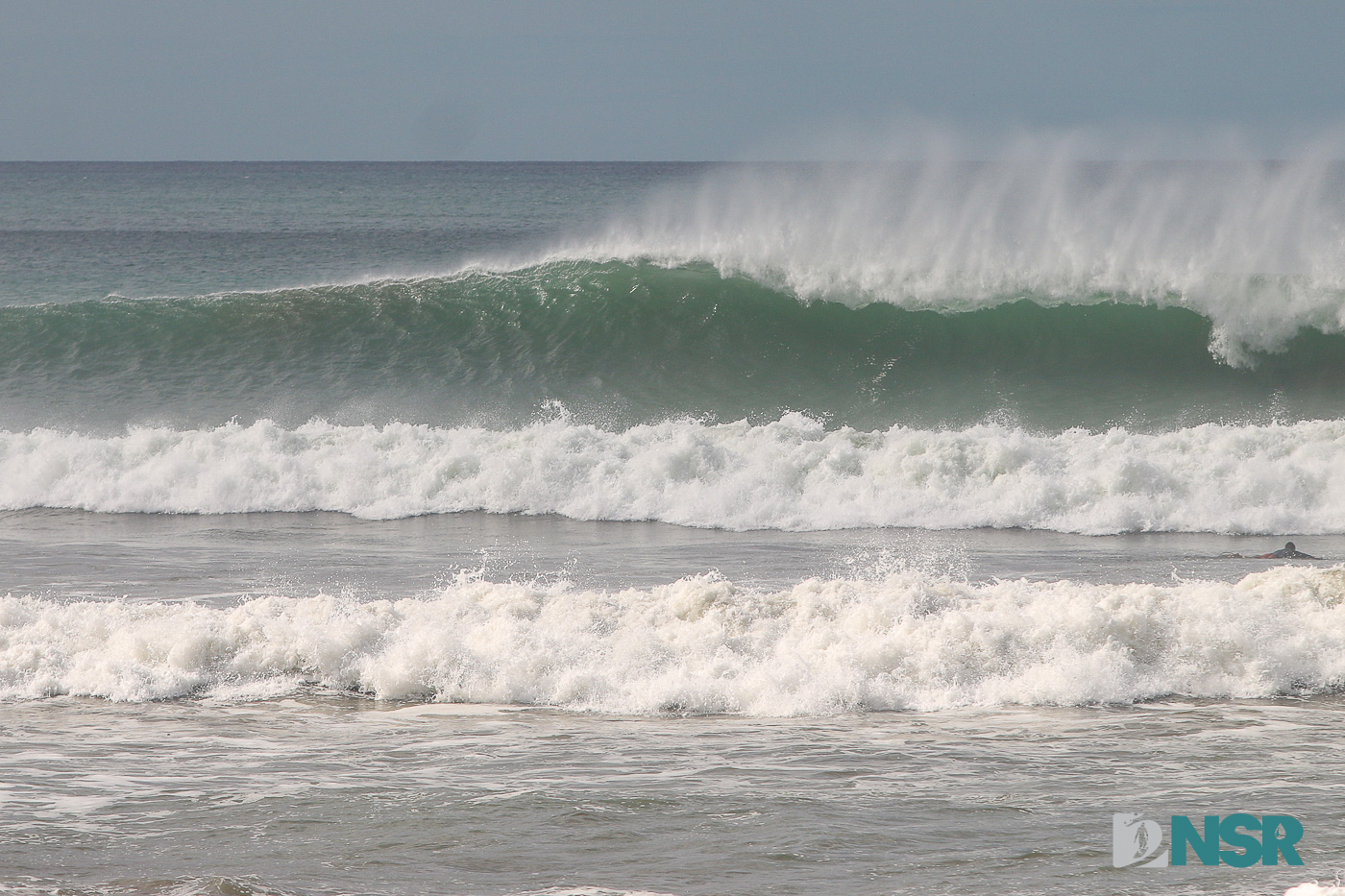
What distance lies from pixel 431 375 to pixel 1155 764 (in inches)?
589

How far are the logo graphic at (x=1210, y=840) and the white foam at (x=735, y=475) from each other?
771 cm

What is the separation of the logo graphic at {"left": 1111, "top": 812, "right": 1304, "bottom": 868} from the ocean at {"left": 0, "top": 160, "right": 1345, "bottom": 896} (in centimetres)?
3

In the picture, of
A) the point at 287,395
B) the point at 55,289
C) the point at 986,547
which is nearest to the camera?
the point at 986,547

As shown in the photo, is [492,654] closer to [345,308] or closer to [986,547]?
[986,547]

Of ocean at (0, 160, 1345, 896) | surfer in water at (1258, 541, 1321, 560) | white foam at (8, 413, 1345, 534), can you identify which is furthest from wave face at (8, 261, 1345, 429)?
surfer in water at (1258, 541, 1321, 560)

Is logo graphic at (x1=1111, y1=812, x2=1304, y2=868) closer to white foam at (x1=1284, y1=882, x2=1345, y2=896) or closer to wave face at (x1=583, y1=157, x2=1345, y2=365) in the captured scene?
white foam at (x1=1284, y1=882, x2=1345, y2=896)

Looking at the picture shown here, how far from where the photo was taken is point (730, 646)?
7.92 meters

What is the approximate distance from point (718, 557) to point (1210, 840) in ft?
21.8

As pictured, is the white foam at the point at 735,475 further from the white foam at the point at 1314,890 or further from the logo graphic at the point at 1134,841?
the white foam at the point at 1314,890

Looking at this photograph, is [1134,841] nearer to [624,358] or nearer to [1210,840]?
[1210,840]

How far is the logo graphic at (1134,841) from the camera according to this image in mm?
4957

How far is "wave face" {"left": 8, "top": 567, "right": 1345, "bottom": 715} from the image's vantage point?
734 cm

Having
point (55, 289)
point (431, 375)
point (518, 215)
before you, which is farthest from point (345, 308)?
point (518, 215)

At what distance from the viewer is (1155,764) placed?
6055 millimetres
